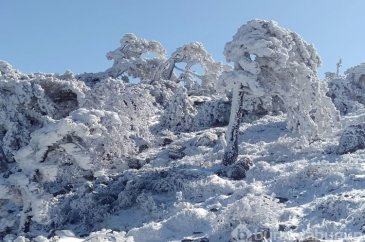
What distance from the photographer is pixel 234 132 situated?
2364 centimetres

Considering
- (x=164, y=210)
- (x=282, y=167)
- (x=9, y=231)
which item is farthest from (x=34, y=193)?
(x=282, y=167)

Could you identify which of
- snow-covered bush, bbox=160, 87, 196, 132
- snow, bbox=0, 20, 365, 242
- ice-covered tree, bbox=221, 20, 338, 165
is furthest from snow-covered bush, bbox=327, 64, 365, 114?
ice-covered tree, bbox=221, 20, 338, 165

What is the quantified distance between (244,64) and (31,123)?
11981 mm

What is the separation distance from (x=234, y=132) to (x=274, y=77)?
127 inches

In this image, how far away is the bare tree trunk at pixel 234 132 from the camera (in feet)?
74.9

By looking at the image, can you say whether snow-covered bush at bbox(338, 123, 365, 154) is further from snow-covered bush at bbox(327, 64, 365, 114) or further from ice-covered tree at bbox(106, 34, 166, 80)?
ice-covered tree at bbox(106, 34, 166, 80)

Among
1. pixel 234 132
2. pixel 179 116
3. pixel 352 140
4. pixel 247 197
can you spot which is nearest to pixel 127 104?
pixel 179 116

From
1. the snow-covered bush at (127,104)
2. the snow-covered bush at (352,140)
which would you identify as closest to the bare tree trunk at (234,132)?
the snow-covered bush at (352,140)

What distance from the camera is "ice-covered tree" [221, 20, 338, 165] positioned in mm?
23094

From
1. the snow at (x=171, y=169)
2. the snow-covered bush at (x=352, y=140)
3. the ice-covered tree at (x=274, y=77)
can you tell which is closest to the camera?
the snow at (x=171, y=169)

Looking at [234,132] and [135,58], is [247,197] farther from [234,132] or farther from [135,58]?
[135,58]

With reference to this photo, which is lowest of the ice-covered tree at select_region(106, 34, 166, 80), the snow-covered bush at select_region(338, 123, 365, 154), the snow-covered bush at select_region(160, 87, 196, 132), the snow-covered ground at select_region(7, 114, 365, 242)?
the snow-covered ground at select_region(7, 114, 365, 242)

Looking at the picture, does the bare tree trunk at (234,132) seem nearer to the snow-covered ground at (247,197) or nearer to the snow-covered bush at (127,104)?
the snow-covered ground at (247,197)

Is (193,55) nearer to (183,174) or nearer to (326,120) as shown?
(326,120)
